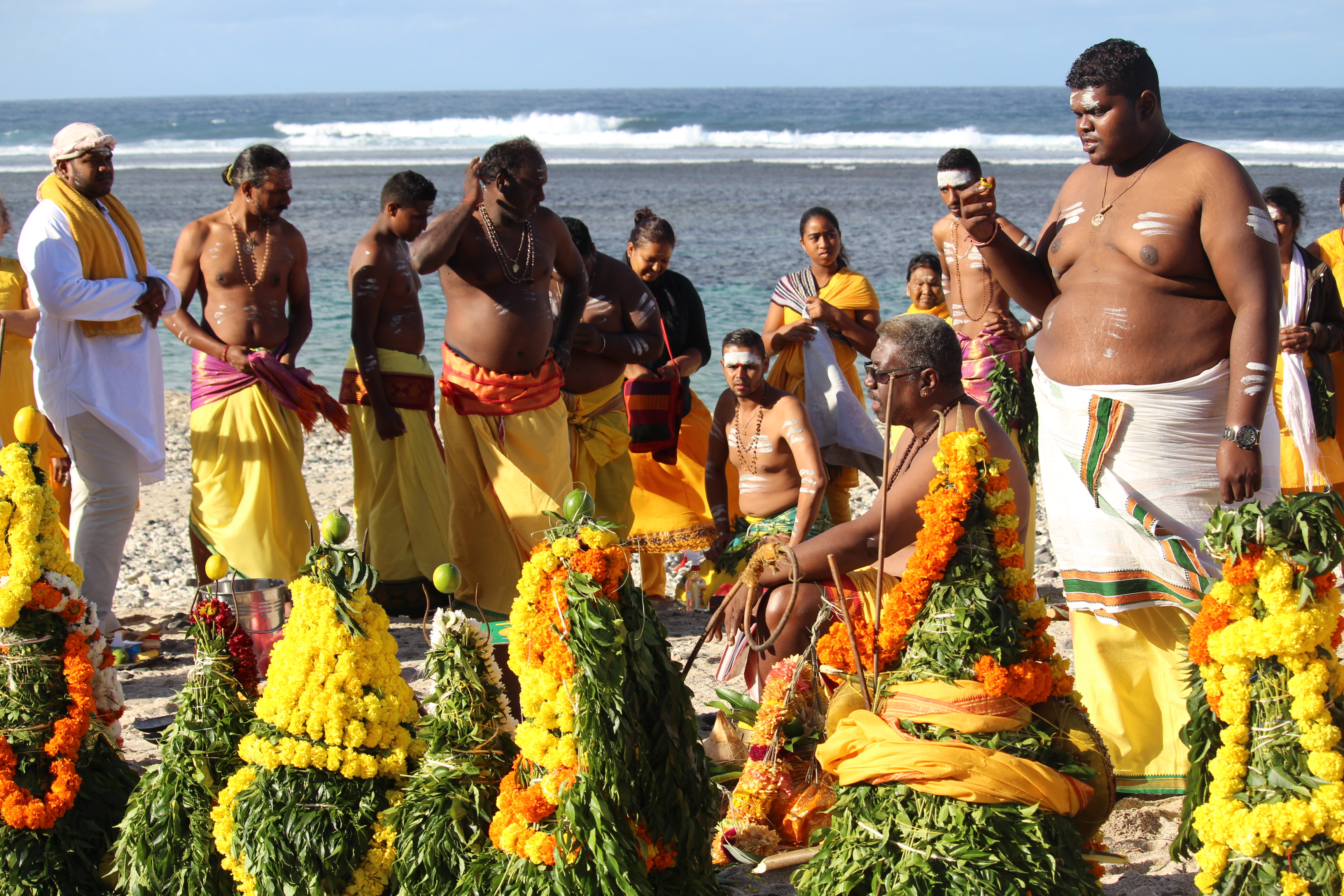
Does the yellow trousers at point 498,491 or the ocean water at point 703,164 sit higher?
the ocean water at point 703,164

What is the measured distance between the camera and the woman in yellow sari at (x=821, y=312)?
6734mm

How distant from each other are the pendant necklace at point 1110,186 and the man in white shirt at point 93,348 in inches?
165

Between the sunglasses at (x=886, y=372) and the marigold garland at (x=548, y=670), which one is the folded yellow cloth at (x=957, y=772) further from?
the sunglasses at (x=886, y=372)

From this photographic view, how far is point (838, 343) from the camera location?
7.04 meters

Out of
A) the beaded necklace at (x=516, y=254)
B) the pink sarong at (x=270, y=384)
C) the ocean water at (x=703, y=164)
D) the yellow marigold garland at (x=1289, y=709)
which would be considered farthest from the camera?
the ocean water at (x=703, y=164)

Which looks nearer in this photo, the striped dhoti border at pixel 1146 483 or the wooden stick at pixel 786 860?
the wooden stick at pixel 786 860

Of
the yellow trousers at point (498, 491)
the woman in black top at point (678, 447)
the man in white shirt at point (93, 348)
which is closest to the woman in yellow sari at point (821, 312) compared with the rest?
the woman in black top at point (678, 447)

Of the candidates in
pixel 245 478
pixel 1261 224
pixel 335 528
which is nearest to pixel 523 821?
pixel 335 528

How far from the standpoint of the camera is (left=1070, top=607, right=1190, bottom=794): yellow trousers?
158 inches

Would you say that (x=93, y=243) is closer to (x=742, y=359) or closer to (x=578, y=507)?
(x=742, y=359)

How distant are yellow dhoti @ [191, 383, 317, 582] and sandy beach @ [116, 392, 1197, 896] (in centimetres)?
59

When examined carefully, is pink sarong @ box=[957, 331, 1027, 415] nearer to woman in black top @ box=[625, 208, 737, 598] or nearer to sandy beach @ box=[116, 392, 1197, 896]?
sandy beach @ box=[116, 392, 1197, 896]

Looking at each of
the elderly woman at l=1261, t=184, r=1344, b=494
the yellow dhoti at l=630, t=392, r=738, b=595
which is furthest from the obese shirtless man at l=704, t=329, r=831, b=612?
the elderly woman at l=1261, t=184, r=1344, b=494

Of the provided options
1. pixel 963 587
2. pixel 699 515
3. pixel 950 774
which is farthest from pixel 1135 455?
pixel 699 515
